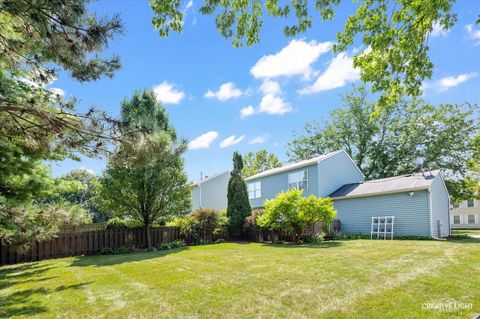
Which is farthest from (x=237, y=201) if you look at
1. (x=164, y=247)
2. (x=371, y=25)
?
(x=371, y=25)

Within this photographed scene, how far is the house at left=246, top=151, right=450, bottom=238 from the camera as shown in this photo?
581 inches

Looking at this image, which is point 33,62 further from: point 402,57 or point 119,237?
point 119,237

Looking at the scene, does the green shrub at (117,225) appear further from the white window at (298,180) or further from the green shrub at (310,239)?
the white window at (298,180)

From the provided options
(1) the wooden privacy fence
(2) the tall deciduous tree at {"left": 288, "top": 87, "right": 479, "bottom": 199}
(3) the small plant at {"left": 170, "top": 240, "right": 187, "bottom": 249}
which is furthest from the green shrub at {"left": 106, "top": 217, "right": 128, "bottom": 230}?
(2) the tall deciduous tree at {"left": 288, "top": 87, "right": 479, "bottom": 199}

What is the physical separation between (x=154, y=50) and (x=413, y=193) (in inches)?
552

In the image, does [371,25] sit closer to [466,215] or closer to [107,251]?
[107,251]

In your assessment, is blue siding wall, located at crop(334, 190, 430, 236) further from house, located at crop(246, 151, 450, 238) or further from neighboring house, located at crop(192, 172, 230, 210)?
neighboring house, located at crop(192, 172, 230, 210)

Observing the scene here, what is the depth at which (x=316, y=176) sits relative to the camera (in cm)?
1945

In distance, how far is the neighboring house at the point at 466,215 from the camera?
34.8 metres

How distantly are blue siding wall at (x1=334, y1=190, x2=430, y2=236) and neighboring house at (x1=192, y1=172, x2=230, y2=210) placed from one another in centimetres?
1397

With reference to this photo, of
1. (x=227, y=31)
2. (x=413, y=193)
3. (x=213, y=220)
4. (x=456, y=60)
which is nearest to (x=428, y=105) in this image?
(x=413, y=193)

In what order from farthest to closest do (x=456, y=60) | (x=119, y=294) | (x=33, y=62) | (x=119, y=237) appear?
(x=119, y=237) → (x=456, y=60) → (x=119, y=294) → (x=33, y=62)

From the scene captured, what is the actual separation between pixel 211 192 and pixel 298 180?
11.2 metres

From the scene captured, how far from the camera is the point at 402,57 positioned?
5.78m
